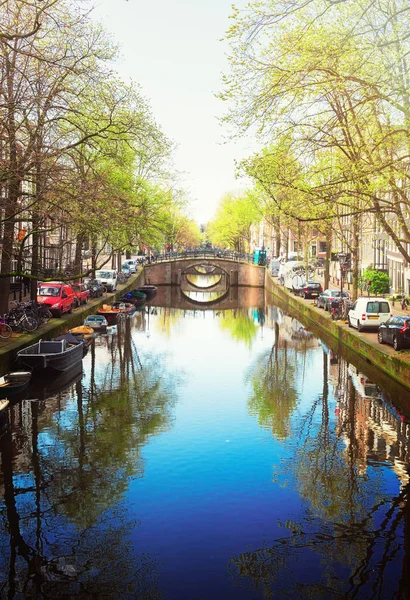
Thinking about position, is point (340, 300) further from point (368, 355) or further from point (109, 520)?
point (109, 520)

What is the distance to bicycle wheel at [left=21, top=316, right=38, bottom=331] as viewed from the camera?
30703 mm

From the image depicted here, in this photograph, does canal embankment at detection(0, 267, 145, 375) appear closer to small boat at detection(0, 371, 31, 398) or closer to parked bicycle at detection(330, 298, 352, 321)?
small boat at detection(0, 371, 31, 398)

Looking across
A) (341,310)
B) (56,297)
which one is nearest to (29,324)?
(56,297)

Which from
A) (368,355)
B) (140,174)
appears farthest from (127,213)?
(140,174)

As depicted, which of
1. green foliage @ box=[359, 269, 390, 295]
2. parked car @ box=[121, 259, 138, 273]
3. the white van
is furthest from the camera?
parked car @ box=[121, 259, 138, 273]

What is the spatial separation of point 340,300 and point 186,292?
4564cm

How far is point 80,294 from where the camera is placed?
46.6 meters

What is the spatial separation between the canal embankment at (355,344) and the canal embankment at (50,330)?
1376cm

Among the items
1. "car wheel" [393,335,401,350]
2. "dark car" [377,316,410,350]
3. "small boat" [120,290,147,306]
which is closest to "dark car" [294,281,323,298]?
"small boat" [120,290,147,306]

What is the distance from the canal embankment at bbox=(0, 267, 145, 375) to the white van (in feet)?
2.18

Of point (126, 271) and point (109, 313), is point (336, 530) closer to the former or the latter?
point (109, 313)

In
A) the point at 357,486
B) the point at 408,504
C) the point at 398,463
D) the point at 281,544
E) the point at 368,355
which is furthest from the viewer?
the point at 368,355

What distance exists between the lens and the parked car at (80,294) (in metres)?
45.4

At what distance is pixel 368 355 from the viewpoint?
2955 cm
